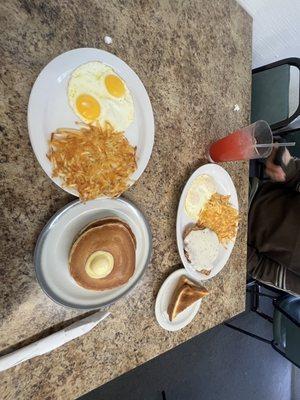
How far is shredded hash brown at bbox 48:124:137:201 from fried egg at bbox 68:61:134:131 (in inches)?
1.3

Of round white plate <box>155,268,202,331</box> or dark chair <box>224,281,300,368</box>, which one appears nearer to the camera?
round white plate <box>155,268,202,331</box>

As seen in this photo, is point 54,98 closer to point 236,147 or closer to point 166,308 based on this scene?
point 236,147

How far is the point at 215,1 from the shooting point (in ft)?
3.77

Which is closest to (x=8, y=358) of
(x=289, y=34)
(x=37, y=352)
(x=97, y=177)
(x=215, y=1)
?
(x=37, y=352)

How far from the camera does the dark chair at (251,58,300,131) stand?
4.85 ft

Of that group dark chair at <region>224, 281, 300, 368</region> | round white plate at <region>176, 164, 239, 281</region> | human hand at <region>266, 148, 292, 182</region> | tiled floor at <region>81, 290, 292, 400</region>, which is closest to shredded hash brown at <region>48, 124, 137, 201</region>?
round white plate at <region>176, 164, 239, 281</region>

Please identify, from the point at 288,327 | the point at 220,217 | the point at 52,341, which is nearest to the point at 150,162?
the point at 220,217

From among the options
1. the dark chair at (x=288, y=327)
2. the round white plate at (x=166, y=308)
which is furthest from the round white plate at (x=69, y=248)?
the dark chair at (x=288, y=327)

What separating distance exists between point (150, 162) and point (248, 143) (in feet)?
1.10

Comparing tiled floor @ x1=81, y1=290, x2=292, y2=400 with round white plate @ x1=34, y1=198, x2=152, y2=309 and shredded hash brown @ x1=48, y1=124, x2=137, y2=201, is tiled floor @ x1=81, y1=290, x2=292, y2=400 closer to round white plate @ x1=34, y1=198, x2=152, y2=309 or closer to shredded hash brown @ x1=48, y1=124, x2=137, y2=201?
round white plate @ x1=34, y1=198, x2=152, y2=309

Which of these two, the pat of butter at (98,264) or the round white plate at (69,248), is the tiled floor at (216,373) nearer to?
the round white plate at (69,248)

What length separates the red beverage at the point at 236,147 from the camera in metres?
1.00

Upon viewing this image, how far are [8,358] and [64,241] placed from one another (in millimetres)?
273

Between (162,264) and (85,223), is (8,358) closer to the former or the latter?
(85,223)
